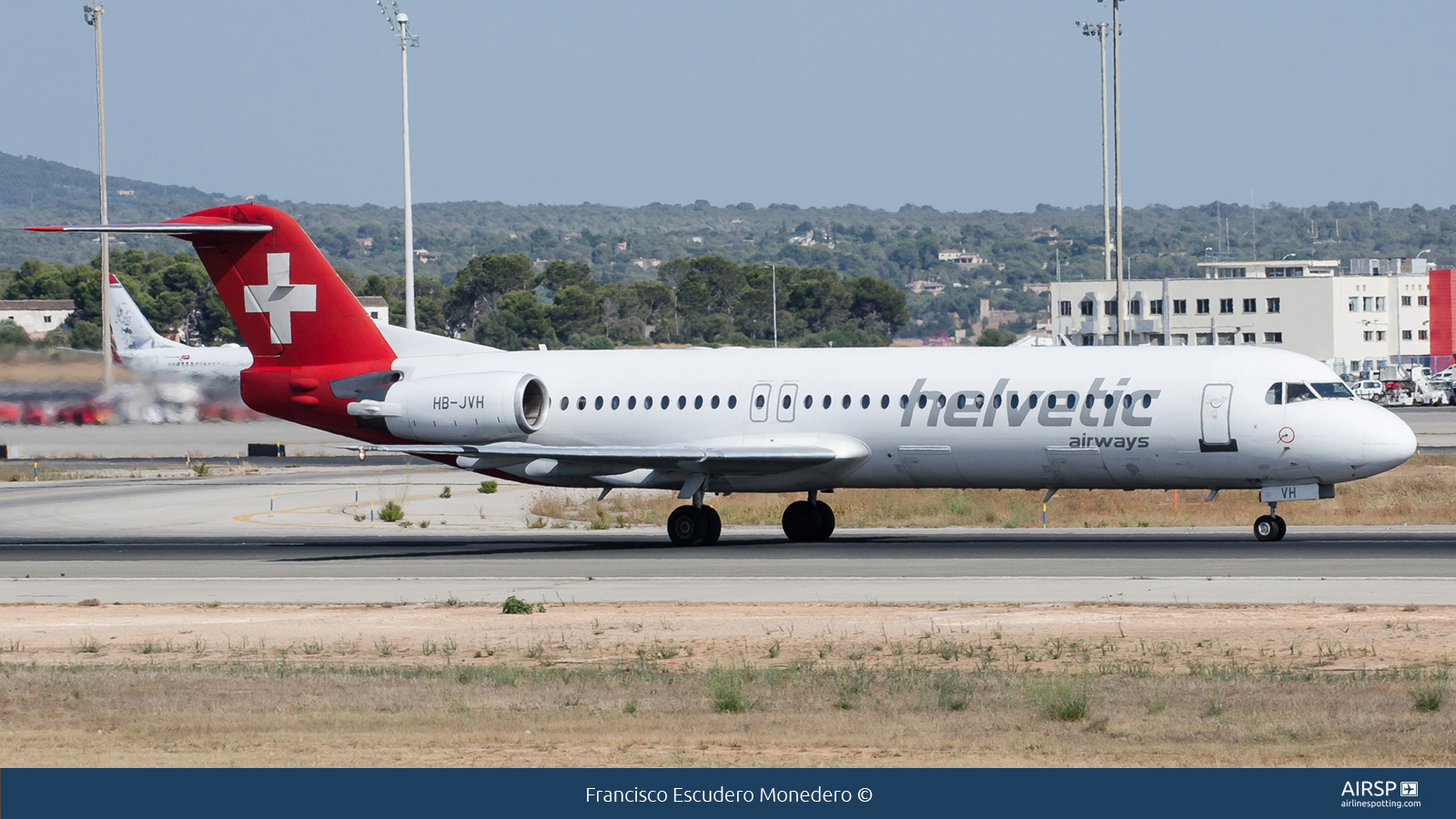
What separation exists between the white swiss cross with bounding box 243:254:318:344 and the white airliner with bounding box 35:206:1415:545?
4cm

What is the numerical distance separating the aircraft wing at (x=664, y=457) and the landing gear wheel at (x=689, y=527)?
0.99 metres

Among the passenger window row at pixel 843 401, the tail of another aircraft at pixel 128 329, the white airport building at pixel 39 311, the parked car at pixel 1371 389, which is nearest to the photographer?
the passenger window row at pixel 843 401

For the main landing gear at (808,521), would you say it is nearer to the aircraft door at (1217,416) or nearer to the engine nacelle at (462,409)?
the engine nacelle at (462,409)

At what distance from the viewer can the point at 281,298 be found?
1430 inches

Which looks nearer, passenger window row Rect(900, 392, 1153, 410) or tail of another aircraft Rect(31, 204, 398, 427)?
passenger window row Rect(900, 392, 1153, 410)

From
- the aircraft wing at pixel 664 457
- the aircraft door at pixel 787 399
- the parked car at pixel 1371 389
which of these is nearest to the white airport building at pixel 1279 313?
the parked car at pixel 1371 389

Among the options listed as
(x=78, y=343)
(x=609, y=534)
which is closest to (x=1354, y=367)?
(x=78, y=343)

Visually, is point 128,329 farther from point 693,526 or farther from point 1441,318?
point 1441,318

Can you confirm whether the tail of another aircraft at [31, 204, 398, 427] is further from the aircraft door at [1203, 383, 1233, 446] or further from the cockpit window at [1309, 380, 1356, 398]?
the cockpit window at [1309, 380, 1356, 398]

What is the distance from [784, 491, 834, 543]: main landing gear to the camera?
35000 millimetres

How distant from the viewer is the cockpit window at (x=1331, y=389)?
3042cm

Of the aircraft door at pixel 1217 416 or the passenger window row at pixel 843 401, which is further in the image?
the passenger window row at pixel 843 401

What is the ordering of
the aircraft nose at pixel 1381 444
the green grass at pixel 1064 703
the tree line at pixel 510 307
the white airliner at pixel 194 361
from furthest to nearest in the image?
the tree line at pixel 510 307 → the white airliner at pixel 194 361 → the aircraft nose at pixel 1381 444 → the green grass at pixel 1064 703

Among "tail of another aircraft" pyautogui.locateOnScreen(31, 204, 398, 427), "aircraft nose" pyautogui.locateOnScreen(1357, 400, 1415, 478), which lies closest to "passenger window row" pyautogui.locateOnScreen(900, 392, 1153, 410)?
"aircraft nose" pyautogui.locateOnScreen(1357, 400, 1415, 478)
